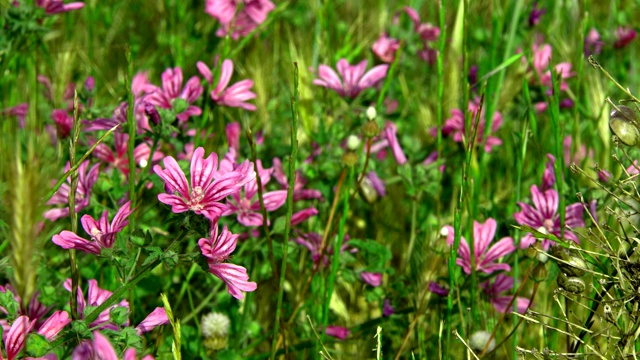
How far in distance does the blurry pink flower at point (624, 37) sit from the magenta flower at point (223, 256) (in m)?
2.14

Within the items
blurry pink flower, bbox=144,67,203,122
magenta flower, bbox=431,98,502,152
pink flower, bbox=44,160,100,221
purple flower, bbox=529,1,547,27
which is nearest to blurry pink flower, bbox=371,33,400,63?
magenta flower, bbox=431,98,502,152

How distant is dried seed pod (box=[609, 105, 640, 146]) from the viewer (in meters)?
1.40

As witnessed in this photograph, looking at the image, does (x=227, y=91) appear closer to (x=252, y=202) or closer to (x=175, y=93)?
(x=175, y=93)

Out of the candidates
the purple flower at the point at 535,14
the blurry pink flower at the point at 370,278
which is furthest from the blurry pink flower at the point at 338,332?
the purple flower at the point at 535,14

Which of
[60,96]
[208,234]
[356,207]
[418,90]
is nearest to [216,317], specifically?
[208,234]

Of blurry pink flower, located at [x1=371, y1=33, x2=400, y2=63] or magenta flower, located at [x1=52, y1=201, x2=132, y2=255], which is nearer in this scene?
magenta flower, located at [x1=52, y1=201, x2=132, y2=255]

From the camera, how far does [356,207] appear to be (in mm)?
2377

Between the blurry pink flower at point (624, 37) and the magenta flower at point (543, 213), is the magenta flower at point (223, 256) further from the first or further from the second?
the blurry pink flower at point (624, 37)

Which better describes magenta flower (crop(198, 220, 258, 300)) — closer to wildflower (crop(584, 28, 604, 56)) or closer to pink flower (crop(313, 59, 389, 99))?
pink flower (crop(313, 59, 389, 99))

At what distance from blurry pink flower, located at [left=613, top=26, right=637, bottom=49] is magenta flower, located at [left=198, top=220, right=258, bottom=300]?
2.14 meters

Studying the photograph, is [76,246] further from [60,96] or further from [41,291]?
[60,96]

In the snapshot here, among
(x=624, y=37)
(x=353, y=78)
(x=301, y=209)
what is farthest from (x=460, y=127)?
(x=624, y=37)

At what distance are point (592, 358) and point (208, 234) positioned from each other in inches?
32.4

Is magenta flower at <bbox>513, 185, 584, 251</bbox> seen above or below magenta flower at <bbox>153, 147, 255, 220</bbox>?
below
